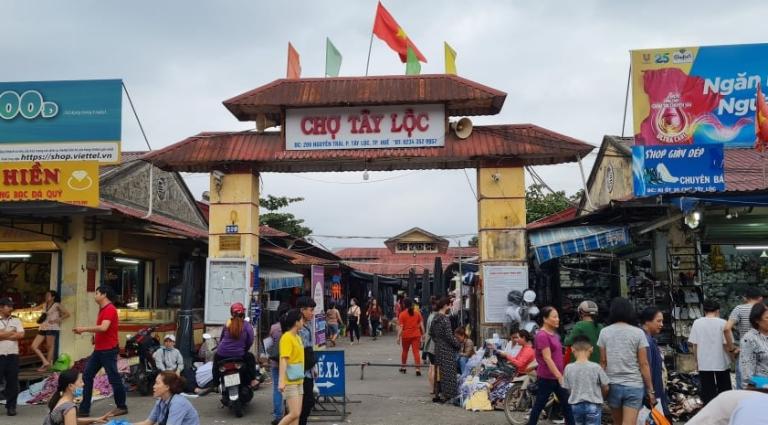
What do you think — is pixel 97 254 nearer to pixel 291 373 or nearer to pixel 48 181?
pixel 48 181

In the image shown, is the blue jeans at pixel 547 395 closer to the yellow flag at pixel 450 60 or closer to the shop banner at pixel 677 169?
the shop banner at pixel 677 169

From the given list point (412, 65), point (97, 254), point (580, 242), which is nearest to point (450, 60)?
point (412, 65)

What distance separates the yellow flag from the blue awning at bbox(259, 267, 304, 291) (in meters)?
7.14

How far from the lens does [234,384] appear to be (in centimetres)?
950

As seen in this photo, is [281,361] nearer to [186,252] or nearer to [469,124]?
[469,124]

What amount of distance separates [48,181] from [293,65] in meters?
5.11

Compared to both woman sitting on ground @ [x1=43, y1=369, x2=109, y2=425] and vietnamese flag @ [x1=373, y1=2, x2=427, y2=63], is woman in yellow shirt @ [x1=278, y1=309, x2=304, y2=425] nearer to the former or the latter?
woman sitting on ground @ [x1=43, y1=369, x2=109, y2=425]

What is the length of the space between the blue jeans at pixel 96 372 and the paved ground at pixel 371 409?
0.40m

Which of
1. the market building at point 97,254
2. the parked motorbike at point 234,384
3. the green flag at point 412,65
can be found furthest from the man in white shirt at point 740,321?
the market building at point 97,254

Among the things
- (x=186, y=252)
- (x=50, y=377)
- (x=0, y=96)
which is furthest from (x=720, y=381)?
(x=0, y=96)

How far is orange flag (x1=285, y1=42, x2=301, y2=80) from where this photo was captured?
1360 cm

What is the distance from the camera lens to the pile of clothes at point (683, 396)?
9000 mm

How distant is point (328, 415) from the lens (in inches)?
372

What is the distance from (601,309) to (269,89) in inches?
343
